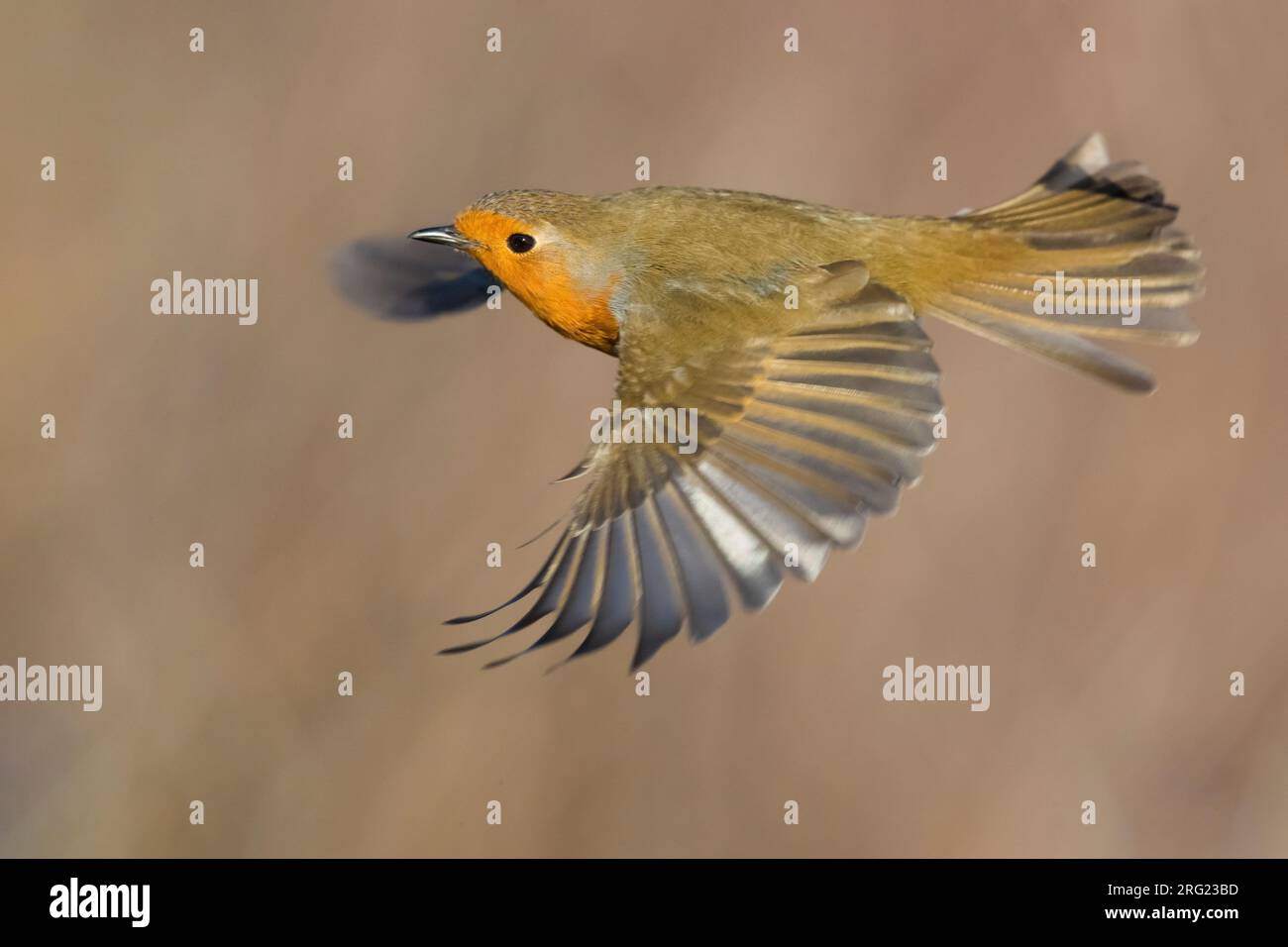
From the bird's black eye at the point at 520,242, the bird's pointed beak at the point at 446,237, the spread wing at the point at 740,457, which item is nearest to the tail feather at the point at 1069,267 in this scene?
the spread wing at the point at 740,457

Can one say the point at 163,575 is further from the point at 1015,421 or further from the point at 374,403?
the point at 1015,421

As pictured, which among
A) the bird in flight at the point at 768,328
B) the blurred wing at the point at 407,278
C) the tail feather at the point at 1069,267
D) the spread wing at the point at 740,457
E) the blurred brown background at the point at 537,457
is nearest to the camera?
the spread wing at the point at 740,457

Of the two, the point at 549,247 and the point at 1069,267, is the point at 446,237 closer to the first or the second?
the point at 549,247

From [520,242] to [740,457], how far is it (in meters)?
0.98

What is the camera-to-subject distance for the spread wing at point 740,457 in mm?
3600

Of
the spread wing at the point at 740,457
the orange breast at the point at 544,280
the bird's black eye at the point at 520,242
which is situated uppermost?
the bird's black eye at the point at 520,242

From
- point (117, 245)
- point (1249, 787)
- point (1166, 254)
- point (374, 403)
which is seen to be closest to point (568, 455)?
point (374, 403)

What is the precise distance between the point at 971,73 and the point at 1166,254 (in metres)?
1.93

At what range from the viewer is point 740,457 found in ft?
13.2

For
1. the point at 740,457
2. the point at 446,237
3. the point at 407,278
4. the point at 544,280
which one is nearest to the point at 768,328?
the point at 740,457

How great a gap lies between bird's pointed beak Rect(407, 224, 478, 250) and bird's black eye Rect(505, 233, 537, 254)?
0.36ft

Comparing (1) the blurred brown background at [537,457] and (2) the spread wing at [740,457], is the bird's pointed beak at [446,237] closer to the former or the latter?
(2) the spread wing at [740,457]

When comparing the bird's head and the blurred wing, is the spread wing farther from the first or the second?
the blurred wing

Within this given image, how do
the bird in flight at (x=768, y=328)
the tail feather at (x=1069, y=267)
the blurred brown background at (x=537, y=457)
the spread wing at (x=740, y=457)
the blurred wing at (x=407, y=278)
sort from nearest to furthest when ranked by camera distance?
the spread wing at (x=740, y=457) → the bird in flight at (x=768, y=328) → the tail feather at (x=1069, y=267) → the blurred wing at (x=407, y=278) → the blurred brown background at (x=537, y=457)
